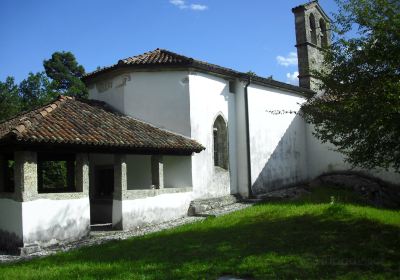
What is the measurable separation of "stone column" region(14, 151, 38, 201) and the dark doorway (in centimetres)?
469

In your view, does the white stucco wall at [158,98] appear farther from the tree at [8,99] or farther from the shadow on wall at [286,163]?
the tree at [8,99]

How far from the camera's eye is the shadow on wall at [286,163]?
17875 millimetres

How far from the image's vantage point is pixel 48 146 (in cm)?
1058

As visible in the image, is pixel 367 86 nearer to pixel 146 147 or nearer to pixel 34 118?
pixel 146 147

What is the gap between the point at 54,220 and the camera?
11.0 meters

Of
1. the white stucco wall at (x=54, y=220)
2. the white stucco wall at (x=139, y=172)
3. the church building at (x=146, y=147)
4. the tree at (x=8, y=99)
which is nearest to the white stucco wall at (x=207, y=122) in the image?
the church building at (x=146, y=147)

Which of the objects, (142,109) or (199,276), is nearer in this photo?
(199,276)

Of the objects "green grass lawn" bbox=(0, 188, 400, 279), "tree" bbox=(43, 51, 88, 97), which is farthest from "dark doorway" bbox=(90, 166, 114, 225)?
"tree" bbox=(43, 51, 88, 97)

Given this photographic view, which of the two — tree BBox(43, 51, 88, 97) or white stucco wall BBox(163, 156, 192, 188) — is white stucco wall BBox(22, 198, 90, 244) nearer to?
white stucco wall BBox(163, 156, 192, 188)

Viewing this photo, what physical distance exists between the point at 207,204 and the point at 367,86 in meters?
7.90

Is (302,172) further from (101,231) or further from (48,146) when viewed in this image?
(48,146)

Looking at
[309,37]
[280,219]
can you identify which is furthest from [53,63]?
[280,219]

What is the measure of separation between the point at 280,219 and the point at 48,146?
22.8 feet

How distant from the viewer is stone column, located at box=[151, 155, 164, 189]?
1393 cm
